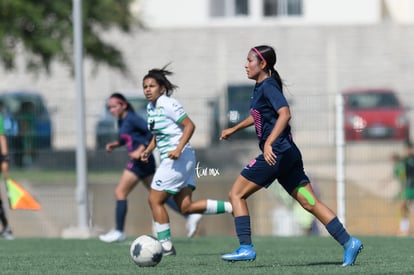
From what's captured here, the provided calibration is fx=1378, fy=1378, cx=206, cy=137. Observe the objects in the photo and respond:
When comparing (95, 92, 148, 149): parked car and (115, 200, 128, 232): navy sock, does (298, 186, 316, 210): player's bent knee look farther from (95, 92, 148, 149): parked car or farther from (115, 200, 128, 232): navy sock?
(95, 92, 148, 149): parked car

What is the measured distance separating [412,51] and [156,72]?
29213 mm

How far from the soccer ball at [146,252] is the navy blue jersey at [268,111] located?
4.22 ft

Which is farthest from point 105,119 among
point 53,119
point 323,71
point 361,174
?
point 323,71

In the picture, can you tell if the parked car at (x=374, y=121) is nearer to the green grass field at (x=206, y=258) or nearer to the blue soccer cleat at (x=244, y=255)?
the green grass field at (x=206, y=258)

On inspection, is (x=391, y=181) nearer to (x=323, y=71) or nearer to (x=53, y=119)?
(x=53, y=119)

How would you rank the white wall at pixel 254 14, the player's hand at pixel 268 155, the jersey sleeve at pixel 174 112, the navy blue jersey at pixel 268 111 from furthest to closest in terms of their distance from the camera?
1. the white wall at pixel 254 14
2. the jersey sleeve at pixel 174 112
3. the navy blue jersey at pixel 268 111
4. the player's hand at pixel 268 155

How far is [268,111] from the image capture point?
1171 cm

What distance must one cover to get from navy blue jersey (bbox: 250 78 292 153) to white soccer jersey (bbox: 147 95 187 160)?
1973 mm

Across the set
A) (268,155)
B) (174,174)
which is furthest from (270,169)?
(174,174)

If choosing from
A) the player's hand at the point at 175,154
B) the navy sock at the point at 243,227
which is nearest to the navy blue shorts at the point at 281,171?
the navy sock at the point at 243,227

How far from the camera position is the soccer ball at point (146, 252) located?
1186 centimetres

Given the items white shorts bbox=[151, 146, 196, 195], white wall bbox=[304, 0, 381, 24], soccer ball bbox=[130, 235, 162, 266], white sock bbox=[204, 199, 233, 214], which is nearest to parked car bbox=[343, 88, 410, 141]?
white sock bbox=[204, 199, 233, 214]

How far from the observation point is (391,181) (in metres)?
23.7

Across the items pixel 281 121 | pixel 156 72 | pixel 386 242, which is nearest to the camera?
pixel 281 121
